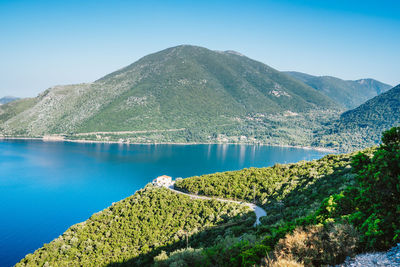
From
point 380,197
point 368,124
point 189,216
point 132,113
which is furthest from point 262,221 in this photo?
point 132,113

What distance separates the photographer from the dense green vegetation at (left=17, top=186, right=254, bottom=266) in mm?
23030

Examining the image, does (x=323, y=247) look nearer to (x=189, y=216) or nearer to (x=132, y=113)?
(x=189, y=216)

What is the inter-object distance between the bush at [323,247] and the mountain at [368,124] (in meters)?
137

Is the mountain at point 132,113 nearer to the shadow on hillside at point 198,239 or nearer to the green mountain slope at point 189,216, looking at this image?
the green mountain slope at point 189,216

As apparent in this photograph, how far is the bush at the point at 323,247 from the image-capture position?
23.6 feet

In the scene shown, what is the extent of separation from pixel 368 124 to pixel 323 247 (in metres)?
162

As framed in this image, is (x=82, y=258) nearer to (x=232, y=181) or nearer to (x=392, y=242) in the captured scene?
(x=232, y=181)

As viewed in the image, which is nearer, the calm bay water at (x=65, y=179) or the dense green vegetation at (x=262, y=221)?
the dense green vegetation at (x=262, y=221)

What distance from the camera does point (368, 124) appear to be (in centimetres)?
14112

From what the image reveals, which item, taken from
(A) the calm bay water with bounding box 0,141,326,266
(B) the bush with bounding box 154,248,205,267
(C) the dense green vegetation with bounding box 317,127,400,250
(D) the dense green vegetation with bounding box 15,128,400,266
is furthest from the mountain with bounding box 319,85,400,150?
(C) the dense green vegetation with bounding box 317,127,400,250

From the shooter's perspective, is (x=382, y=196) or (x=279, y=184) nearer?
(x=382, y=196)

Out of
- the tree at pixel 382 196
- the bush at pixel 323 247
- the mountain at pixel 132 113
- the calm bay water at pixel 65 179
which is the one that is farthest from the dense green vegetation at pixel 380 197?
the mountain at pixel 132 113

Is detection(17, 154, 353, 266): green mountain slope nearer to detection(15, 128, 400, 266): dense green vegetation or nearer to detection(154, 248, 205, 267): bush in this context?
detection(15, 128, 400, 266): dense green vegetation

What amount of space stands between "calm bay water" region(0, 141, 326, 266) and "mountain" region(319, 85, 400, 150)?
5291 cm
